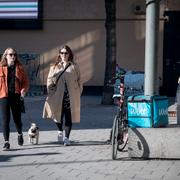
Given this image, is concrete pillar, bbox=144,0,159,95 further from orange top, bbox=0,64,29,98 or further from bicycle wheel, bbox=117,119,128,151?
orange top, bbox=0,64,29,98

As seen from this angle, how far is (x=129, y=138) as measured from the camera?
29.3 feet

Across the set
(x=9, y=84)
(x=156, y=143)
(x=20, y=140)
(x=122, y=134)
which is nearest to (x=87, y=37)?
(x=20, y=140)

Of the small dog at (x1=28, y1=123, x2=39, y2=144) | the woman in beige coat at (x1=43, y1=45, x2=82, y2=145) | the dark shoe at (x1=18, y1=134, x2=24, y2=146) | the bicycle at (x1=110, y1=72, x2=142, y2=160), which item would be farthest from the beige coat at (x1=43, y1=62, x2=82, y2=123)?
the bicycle at (x1=110, y1=72, x2=142, y2=160)

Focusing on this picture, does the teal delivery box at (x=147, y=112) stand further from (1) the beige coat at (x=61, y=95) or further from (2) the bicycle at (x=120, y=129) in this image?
(1) the beige coat at (x=61, y=95)

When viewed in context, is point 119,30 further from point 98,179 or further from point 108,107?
point 98,179

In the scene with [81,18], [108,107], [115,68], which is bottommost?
[108,107]

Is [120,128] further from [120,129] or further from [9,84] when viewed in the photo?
[9,84]

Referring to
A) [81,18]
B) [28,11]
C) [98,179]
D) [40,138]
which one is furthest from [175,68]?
[98,179]

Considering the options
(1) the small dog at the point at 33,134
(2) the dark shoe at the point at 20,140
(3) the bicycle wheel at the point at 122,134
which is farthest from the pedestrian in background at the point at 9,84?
(3) the bicycle wheel at the point at 122,134

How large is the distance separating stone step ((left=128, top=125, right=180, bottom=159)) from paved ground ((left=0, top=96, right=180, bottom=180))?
0.11m

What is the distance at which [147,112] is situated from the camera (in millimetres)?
8953

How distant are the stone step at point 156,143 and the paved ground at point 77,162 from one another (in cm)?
11

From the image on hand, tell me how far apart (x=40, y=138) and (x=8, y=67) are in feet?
6.24

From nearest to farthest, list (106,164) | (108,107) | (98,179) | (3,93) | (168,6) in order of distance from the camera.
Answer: (98,179) < (106,164) < (3,93) < (108,107) < (168,6)
